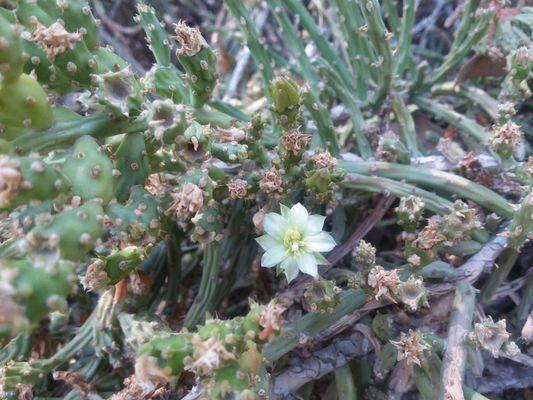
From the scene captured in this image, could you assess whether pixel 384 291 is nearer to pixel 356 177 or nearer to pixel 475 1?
pixel 356 177

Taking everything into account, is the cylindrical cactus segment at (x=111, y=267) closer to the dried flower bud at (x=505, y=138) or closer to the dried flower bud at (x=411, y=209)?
the dried flower bud at (x=411, y=209)

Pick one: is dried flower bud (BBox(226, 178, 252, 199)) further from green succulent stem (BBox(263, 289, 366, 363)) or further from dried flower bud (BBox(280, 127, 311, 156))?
green succulent stem (BBox(263, 289, 366, 363))

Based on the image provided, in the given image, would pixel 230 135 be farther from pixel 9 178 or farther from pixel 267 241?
pixel 9 178

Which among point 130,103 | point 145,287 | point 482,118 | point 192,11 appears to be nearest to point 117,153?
point 130,103

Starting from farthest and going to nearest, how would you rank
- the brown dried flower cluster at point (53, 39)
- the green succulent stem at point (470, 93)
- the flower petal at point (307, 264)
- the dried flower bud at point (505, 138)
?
the green succulent stem at point (470, 93), the dried flower bud at point (505, 138), the flower petal at point (307, 264), the brown dried flower cluster at point (53, 39)

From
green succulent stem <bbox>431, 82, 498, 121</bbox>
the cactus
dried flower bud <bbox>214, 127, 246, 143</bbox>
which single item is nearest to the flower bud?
the cactus

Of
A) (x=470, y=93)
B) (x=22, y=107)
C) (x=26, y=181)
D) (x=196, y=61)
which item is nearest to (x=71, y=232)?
(x=26, y=181)

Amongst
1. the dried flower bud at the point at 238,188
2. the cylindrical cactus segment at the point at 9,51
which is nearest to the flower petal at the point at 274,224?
the dried flower bud at the point at 238,188

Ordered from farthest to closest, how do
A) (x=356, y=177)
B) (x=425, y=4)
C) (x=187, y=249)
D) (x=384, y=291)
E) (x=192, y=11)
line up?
(x=192, y=11)
(x=425, y=4)
(x=187, y=249)
(x=356, y=177)
(x=384, y=291)
